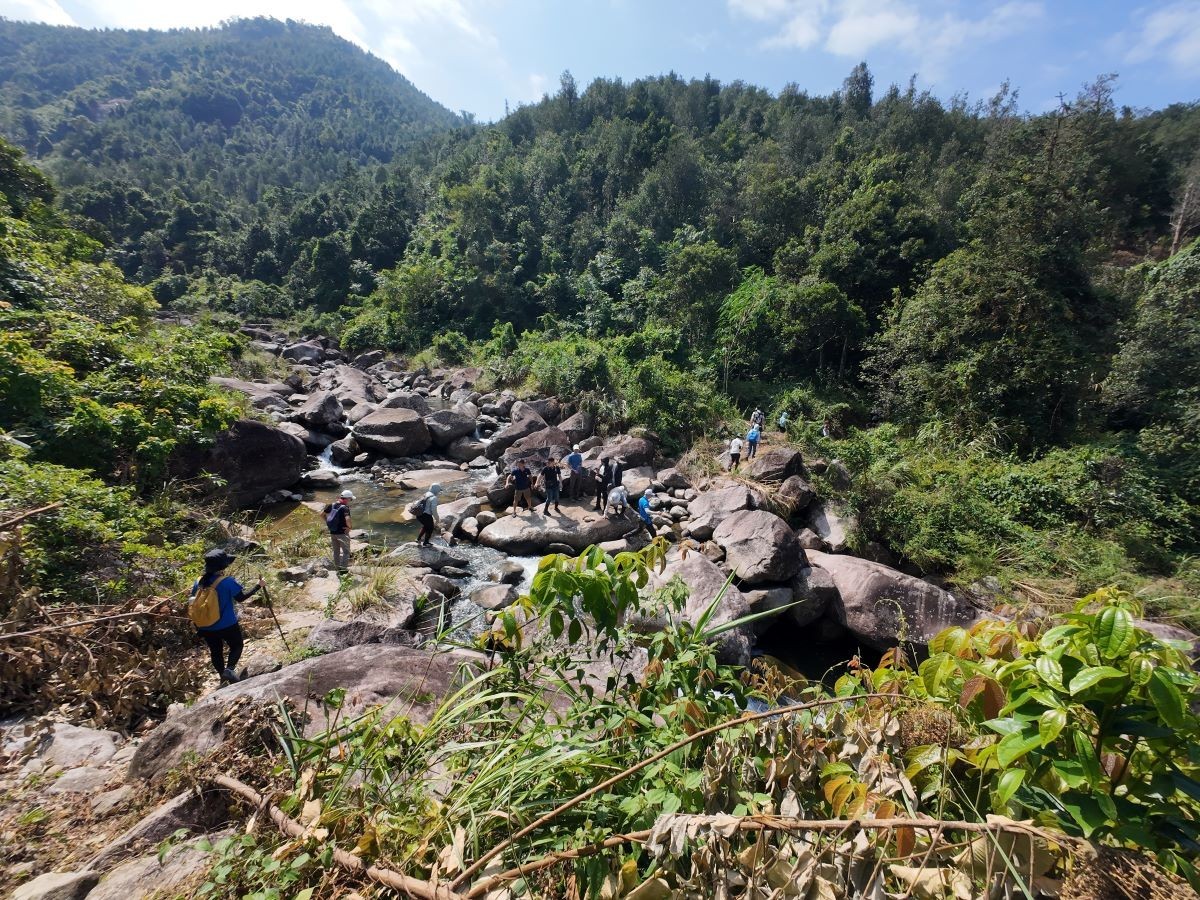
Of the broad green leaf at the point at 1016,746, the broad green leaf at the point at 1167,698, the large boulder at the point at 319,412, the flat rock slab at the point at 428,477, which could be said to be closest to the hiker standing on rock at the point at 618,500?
the flat rock slab at the point at 428,477

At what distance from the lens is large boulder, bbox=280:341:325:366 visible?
92.6ft

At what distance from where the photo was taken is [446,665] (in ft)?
12.9

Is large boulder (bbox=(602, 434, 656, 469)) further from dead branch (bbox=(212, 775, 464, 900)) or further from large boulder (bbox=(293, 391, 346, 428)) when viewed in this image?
dead branch (bbox=(212, 775, 464, 900))

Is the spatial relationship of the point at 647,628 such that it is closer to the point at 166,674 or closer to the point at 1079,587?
the point at 166,674

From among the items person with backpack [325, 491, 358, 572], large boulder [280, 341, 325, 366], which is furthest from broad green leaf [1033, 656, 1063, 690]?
large boulder [280, 341, 325, 366]

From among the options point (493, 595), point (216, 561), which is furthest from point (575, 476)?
point (216, 561)

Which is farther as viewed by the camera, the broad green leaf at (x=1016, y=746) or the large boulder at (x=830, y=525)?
the large boulder at (x=830, y=525)

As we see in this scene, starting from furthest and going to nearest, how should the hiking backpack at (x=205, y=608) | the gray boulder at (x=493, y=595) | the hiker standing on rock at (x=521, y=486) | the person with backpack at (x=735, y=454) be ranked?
the person with backpack at (x=735, y=454) → the hiker standing on rock at (x=521, y=486) → the gray boulder at (x=493, y=595) → the hiking backpack at (x=205, y=608)

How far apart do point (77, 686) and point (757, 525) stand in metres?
9.43

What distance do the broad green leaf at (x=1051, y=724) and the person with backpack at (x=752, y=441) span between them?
1318cm

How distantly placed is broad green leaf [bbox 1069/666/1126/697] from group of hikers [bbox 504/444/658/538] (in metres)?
10.1

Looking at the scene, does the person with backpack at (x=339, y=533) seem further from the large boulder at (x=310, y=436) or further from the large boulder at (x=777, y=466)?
the large boulder at (x=777, y=466)

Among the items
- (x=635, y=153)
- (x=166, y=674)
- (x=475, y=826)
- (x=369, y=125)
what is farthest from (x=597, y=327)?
(x=369, y=125)

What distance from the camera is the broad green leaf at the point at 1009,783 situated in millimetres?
1120
